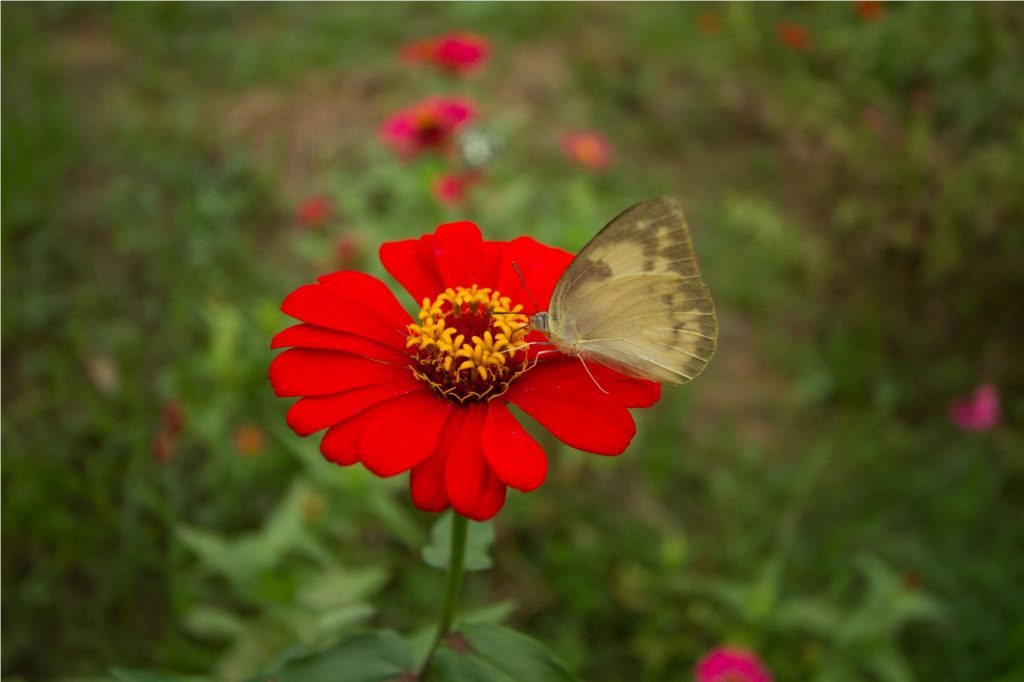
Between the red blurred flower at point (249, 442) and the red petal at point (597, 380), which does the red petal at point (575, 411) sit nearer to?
the red petal at point (597, 380)

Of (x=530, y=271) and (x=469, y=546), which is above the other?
(x=530, y=271)

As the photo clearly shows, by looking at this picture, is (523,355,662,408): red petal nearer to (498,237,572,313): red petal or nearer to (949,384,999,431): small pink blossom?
(498,237,572,313): red petal

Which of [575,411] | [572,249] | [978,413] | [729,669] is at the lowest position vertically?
[729,669]

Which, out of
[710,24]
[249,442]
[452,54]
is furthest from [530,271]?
[710,24]

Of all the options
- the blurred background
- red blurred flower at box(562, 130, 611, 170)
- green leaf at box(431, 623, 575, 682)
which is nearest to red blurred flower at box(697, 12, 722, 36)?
the blurred background

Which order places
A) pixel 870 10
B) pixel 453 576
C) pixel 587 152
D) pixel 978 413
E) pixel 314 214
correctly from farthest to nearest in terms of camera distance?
1. pixel 870 10
2. pixel 587 152
3. pixel 314 214
4. pixel 978 413
5. pixel 453 576

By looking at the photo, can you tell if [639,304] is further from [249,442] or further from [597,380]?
[249,442]
